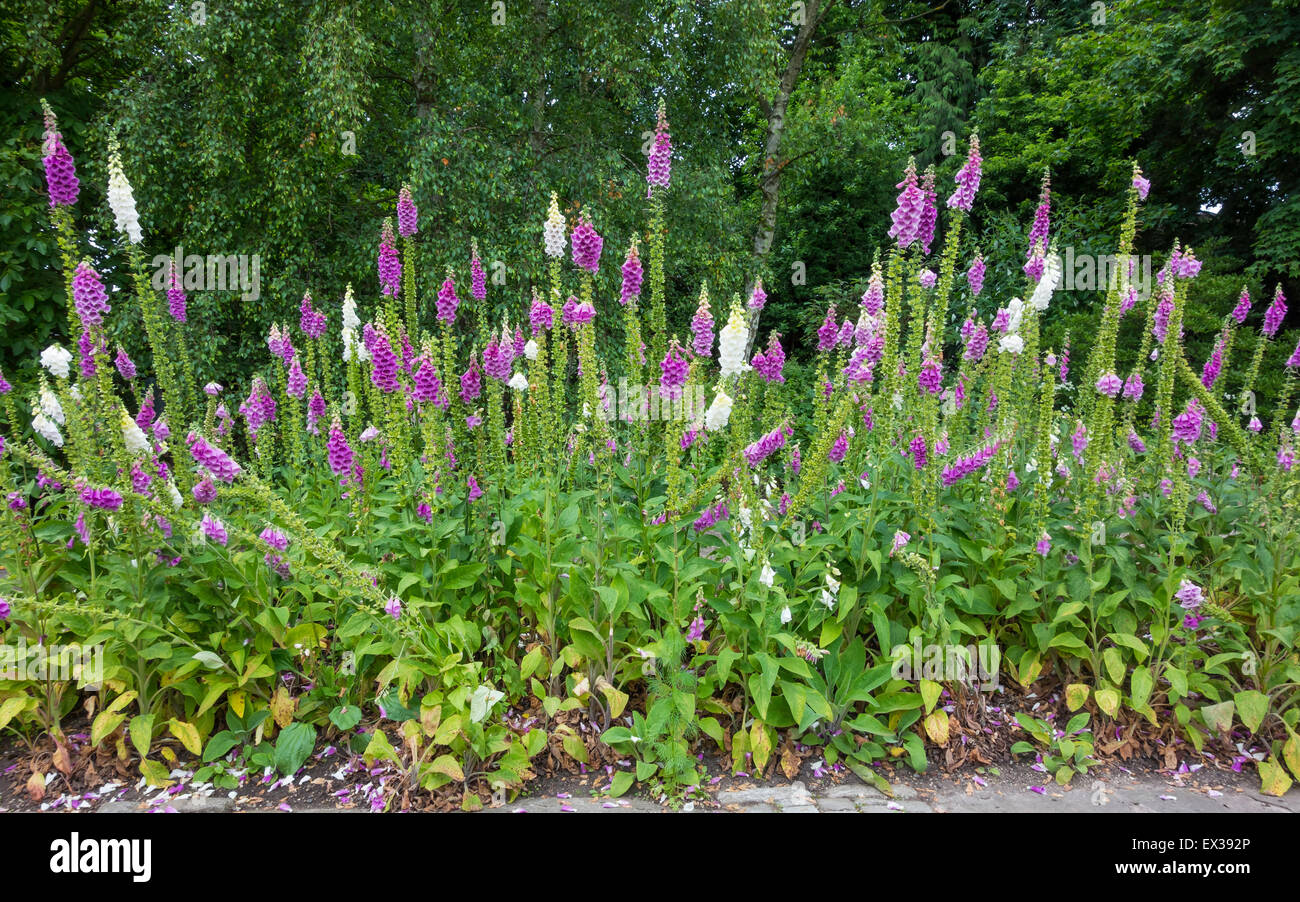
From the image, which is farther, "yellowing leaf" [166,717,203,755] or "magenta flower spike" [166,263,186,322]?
"magenta flower spike" [166,263,186,322]

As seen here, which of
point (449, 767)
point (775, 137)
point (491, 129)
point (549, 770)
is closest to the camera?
point (449, 767)

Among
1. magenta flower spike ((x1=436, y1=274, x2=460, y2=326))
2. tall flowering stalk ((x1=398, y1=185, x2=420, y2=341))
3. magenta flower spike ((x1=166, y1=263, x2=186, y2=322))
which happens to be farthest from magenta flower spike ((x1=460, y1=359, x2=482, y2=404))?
magenta flower spike ((x1=166, y1=263, x2=186, y2=322))

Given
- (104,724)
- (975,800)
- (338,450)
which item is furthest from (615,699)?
(104,724)

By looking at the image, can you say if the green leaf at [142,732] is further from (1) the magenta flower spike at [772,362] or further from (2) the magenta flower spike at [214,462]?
(1) the magenta flower spike at [772,362]

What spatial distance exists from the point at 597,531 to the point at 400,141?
27.9 feet

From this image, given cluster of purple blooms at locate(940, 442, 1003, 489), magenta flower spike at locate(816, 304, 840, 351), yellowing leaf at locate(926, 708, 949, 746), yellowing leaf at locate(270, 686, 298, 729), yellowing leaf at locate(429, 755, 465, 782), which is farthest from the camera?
magenta flower spike at locate(816, 304, 840, 351)

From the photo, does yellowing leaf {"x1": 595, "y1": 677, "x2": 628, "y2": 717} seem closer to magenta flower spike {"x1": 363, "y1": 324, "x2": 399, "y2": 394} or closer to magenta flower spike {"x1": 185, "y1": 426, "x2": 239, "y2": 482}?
magenta flower spike {"x1": 363, "y1": 324, "x2": 399, "y2": 394}

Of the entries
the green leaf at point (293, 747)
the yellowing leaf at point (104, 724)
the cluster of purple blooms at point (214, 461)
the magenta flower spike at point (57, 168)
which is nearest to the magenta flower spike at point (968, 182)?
the cluster of purple blooms at point (214, 461)

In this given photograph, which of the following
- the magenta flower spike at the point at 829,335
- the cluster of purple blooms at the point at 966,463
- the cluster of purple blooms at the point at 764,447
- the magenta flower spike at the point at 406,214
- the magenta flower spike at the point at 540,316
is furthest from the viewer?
the magenta flower spike at the point at 829,335

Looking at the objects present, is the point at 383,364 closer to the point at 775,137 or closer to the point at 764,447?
the point at 764,447

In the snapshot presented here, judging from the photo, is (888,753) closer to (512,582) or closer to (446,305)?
(512,582)

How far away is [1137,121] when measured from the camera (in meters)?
12.1

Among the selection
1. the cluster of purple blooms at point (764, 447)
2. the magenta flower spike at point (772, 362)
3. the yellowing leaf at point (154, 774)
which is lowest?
the yellowing leaf at point (154, 774)

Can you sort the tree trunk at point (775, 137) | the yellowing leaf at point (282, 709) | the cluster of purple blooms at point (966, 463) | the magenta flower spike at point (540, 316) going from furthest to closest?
1. the tree trunk at point (775, 137)
2. the magenta flower spike at point (540, 316)
3. the cluster of purple blooms at point (966, 463)
4. the yellowing leaf at point (282, 709)
